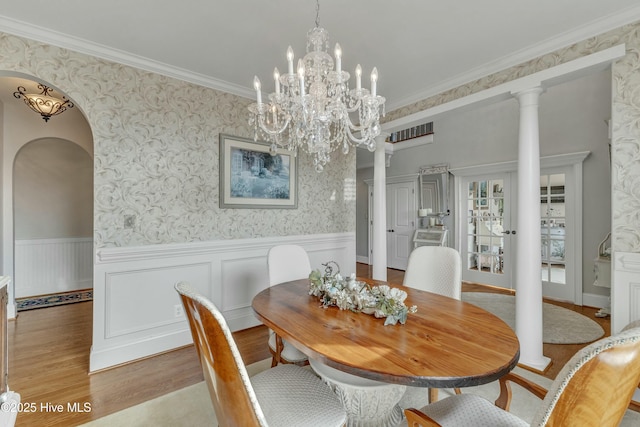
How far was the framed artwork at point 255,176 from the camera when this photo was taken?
2.95m

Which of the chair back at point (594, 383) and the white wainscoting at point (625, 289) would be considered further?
the white wainscoting at point (625, 289)

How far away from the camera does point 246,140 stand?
3068mm

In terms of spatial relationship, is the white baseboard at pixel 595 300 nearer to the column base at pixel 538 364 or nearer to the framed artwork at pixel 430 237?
the framed artwork at pixel 430 237

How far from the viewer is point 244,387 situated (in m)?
0.92

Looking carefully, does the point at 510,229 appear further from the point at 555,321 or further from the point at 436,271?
the point at 436,271

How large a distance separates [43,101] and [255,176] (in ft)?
8.12

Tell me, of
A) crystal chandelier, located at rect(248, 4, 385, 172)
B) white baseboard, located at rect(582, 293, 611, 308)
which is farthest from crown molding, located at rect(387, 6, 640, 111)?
white baseboard, located at rect(582, 293, 611, 308)

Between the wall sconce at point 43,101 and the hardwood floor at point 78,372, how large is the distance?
239cm

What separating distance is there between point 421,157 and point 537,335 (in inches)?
167

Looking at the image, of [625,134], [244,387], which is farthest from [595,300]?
[244,387]

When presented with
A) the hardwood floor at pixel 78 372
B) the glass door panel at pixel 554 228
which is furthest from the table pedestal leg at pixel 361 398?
the glass door panel at pixel 554 228

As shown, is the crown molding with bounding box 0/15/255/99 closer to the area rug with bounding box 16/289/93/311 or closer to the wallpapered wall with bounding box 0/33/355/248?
the wallpapered wall with bounding box 0/33/355/248

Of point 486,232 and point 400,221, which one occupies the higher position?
point 400,221

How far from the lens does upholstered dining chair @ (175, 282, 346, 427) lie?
3.00ft
